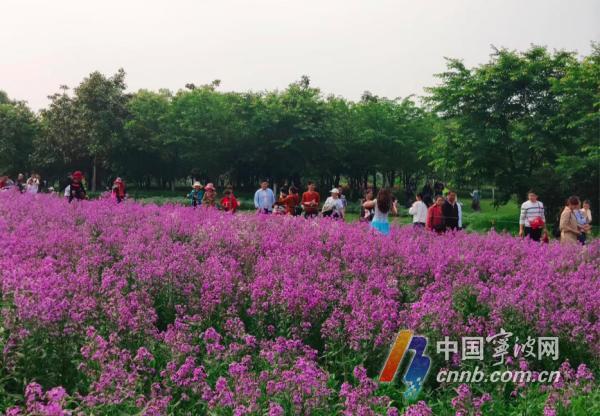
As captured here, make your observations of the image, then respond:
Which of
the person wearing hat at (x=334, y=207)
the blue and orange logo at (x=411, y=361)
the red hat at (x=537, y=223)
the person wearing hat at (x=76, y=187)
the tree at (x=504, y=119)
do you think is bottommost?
the blue and orange logo at (x=411, y=361)

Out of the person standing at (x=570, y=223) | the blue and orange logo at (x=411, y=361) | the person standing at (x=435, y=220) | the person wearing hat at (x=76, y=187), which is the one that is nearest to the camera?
the blue and orange logo at (x=411, y=361)

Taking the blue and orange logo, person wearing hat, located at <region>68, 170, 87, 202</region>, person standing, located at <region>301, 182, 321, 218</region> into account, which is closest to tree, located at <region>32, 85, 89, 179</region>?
person wearing hat, located at <region>68, 170, 87, 202</region>

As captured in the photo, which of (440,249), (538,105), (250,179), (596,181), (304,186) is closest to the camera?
(440,249)

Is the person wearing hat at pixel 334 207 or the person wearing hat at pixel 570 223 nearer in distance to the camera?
the person wearing hat at pixel 570 223

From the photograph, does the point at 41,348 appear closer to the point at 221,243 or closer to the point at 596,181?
the point at 221,243

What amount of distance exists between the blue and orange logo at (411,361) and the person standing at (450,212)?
764cm

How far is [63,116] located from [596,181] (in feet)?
129

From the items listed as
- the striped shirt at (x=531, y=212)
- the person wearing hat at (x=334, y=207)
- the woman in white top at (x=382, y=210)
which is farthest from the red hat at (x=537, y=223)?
the person wearing hat at (x=334, y=207)

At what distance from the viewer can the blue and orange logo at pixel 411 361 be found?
4.41 meters

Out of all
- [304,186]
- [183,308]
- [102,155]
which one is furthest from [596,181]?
[102,155]

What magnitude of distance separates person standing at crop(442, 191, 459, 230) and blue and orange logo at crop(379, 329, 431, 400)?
25.1ft

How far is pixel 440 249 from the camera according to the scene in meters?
7.70

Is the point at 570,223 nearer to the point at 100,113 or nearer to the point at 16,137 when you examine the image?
the point at 100,113

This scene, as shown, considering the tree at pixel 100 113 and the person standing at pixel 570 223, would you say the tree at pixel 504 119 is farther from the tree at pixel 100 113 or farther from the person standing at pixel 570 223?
the tree at pixel 100 113
